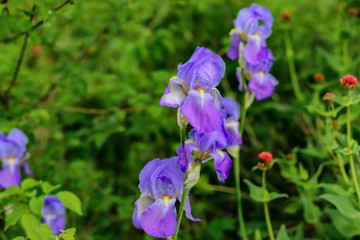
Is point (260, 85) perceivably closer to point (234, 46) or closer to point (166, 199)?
point (234, 46)

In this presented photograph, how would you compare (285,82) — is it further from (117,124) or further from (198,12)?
(117,124)

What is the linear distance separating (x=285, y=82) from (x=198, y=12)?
823 mm

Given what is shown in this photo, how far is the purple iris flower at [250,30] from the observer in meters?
1.49

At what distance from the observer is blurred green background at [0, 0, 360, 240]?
7.09ft

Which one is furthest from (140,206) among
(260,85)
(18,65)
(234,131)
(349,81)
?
(18,65)

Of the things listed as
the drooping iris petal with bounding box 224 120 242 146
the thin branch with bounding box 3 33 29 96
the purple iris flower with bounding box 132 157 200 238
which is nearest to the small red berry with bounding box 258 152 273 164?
the drooping iris petal with bounding box 224 120 242 146

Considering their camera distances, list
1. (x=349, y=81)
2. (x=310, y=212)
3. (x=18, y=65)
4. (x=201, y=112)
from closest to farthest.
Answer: (x=201, y=112)
(x=349, y=81)
(x=310, y=212)
(x=18, y=65)

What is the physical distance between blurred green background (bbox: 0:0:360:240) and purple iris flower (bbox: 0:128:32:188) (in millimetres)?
→ 159

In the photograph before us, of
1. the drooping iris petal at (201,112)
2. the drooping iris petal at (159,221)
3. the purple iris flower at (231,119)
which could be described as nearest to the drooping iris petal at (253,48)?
the purple iris flower at (231,119)

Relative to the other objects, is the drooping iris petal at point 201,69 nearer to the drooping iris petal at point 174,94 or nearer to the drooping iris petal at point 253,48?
the drooping iris petal at point 174,94

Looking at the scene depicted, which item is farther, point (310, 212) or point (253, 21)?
point (310, 212)

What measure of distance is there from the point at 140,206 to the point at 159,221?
10cm

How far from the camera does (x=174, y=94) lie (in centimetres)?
110

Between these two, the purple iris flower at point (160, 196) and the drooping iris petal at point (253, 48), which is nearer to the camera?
the purple iris flower at point (160, 196)
